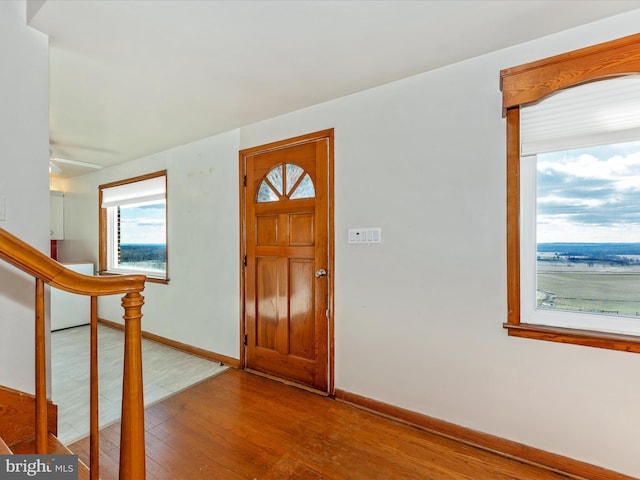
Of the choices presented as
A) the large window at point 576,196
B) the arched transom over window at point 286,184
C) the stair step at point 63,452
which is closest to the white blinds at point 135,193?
the arched transom over window at point 286,184

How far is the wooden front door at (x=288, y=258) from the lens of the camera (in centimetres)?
253

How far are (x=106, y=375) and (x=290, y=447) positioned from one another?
6.43ft

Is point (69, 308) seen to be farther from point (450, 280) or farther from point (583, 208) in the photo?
point (583, 208)

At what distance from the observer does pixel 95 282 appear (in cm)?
101

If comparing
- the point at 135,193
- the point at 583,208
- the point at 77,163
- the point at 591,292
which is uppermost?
the point at 77,163

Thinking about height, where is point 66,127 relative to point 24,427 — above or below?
above

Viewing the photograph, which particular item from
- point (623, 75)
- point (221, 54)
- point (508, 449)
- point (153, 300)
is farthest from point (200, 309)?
point (623, 75)

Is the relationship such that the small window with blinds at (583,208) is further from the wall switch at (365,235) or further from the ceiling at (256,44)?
the wall switch at (365,235)

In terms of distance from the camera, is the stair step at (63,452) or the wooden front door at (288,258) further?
the wooden front door at (288,258)

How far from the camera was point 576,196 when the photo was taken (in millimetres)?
1729

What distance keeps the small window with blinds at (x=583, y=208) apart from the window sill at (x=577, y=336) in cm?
4

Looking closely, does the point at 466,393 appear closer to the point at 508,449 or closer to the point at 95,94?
the point at 508,449

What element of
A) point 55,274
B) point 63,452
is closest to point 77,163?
point 63,452

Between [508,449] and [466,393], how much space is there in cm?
34
